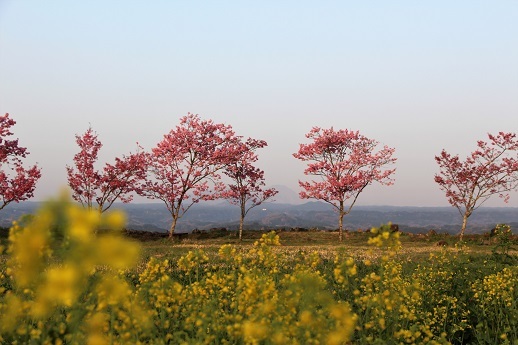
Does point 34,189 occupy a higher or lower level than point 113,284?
higher

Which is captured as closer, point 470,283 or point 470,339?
point 470,339

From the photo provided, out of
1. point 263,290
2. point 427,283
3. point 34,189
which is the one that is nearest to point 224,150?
point 34,189

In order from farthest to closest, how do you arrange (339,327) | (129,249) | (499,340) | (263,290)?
(499,340) → (263,290) → (339,327) → (129,249)

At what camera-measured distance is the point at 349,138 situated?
1791 inches

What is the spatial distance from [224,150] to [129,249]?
40.4 m

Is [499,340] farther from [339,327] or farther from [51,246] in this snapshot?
[51,246]

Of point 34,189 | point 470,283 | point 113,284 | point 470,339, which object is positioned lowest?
point 470,339

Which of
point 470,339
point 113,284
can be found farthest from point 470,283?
point 113,284

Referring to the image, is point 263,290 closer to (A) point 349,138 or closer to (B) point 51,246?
(B) point 51,246

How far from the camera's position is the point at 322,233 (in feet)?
156

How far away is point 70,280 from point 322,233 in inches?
1788

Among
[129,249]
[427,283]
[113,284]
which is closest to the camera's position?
[129,249]

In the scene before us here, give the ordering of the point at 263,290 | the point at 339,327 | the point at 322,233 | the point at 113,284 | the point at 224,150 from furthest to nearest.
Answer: the point at 322,233, the point at 224,150, the point at 263,290, the point at 339,327, the point at 113,284

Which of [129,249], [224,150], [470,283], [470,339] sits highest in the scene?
[224,150]
